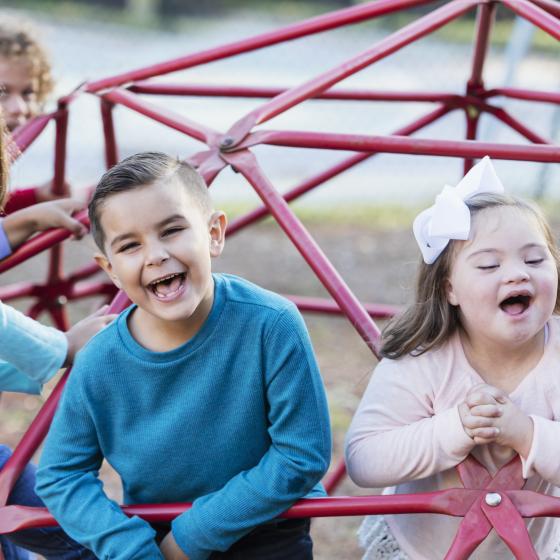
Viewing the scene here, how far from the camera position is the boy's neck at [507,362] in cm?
203

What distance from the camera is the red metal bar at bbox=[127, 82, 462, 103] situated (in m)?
3.20

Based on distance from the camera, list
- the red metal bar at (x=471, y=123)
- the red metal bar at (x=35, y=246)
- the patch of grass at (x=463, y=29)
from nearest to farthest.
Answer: the red metal bar at (x=35, y=246) < the red metal bar at (x=471, y=123) < the patch of grass at (x=463, y=29)

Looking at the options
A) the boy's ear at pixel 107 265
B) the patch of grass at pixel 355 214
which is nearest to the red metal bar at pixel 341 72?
the boy's ear at pixel 107 265

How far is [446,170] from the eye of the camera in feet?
30.4

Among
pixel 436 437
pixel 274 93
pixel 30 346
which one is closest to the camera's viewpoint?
pixel 436 437

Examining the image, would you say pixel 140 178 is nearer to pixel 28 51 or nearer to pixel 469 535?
pixel 469 535

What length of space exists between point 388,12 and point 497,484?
139 centimetres

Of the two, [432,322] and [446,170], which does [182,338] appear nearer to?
[432,322]

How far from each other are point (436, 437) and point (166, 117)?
112cm

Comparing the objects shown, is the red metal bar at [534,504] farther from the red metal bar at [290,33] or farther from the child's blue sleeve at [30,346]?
the red metal bar at [290,33]

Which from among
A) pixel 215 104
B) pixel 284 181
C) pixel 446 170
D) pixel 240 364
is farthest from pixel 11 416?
pixel 215 104

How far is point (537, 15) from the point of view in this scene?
2598 mm

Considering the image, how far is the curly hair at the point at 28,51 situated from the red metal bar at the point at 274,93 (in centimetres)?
42

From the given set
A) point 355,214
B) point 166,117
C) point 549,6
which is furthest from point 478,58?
point 355,214
